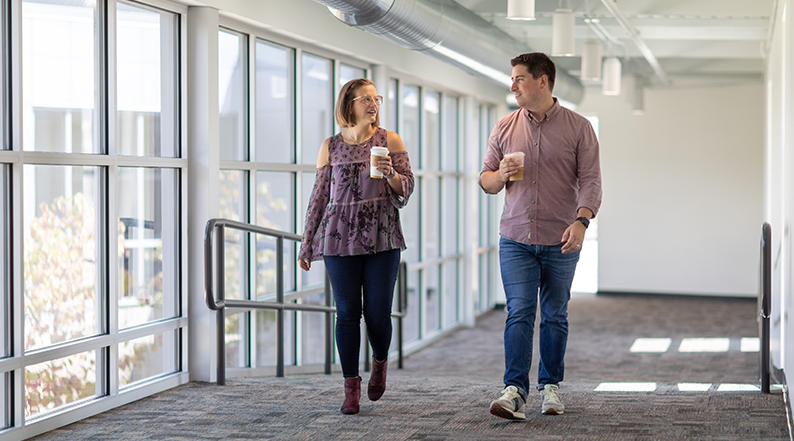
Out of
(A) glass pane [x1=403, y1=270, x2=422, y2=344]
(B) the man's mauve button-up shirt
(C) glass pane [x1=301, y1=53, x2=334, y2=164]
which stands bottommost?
(A) glass pane [x1=403, y1=270, x2=422, y2=344]

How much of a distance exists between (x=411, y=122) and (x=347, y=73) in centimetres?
164

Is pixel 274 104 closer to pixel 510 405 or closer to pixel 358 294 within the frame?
pixel 358 294

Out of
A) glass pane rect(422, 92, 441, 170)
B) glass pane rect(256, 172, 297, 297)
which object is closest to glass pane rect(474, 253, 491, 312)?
glass pane rect(422, 92, 441, 170)

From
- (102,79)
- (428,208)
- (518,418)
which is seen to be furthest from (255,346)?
(428,208)

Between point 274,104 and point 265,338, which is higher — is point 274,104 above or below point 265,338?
above

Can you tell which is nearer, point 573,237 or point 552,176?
point 573,237

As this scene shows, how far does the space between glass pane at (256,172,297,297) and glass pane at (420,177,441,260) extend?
2837 millimetres

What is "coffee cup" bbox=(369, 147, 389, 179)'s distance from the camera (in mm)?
2982

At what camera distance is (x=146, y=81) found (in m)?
4.12

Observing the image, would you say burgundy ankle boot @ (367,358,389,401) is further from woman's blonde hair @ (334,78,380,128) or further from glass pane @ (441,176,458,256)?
glass pane @ (441,176,458,256)

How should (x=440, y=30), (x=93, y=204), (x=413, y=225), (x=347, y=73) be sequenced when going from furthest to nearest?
(x=413, y=225)
(x=347, y=73)
(x=440, y=30)
(x=93, y=204)

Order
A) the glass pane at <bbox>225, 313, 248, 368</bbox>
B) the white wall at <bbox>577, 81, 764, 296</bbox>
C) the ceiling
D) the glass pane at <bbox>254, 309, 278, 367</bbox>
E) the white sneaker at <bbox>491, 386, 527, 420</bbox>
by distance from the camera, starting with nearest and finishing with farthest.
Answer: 1. the white sneaker at <bbox>491, 386, 527, 420</bbox>
2. the glass pane at <bbox>225, 313, 248, 368</bbox>
3. the glass pane at <bbox>254, 309, 278, 367</bbox>
4. the ceiling
5. the white wall at <bbox>577, 81, 764, 296</bbox>

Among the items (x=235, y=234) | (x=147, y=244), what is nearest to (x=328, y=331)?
(x=235, y=234)

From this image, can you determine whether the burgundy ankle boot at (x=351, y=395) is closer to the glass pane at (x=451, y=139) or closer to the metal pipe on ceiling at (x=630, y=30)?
the metal pipe on ceiling at (x=630, y=30)
